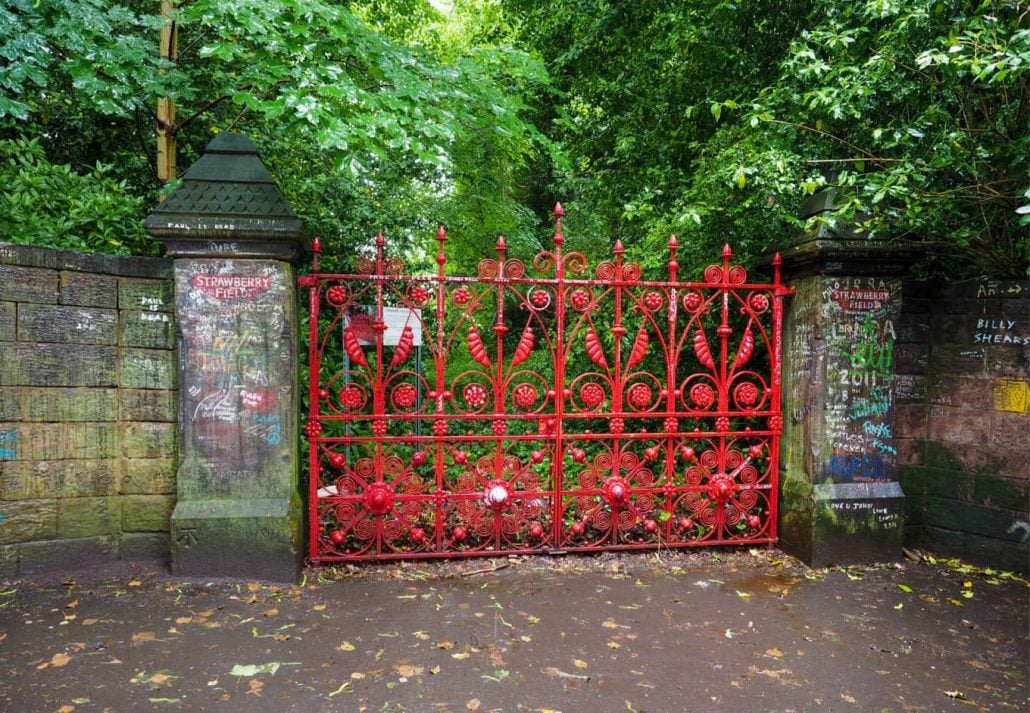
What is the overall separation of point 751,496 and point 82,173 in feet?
21.8

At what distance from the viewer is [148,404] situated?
4.09m

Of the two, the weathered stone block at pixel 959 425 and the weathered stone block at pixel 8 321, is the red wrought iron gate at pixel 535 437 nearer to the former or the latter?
the weathered stone block at pixel 959 425

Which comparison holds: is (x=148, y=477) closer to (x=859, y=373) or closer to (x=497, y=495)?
(x=497, y=495)

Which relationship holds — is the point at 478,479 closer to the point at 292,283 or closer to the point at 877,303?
the point at 292,283

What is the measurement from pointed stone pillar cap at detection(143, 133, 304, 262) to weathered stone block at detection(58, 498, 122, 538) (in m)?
1.64

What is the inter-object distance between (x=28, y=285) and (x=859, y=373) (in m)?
5.39

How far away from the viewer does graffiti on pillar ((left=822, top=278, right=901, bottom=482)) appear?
14.6 feet

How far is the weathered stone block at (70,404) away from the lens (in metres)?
3.89

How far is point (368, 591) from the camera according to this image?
3.97 m

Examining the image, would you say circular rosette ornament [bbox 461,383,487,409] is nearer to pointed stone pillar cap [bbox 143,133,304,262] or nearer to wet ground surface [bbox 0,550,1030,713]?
wet ground surface [bbox 0,550,1030,713]

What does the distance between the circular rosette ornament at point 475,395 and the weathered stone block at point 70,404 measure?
2.23 meters

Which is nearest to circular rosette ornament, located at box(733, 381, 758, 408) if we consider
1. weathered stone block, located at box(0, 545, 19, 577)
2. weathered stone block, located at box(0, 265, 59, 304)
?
weathered stone block, located at box(0, 265, 59, 304)

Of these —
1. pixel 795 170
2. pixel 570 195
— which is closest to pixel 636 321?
pixel 795 170

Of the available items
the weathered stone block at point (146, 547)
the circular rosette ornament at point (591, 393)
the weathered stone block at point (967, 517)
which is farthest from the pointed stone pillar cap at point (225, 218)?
the weathered stone block at point (967, 517)
